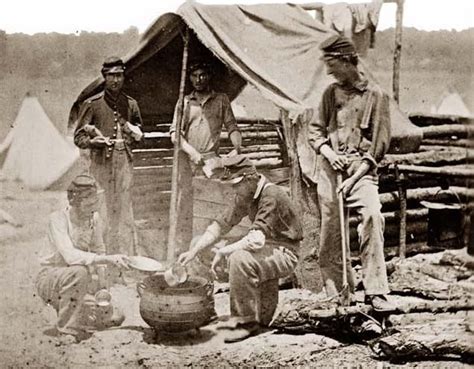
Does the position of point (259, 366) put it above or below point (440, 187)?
below

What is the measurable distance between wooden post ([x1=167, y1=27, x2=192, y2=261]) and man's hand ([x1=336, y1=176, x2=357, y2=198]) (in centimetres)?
114

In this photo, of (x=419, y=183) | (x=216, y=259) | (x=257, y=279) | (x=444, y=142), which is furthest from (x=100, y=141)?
(x=444, y=142)

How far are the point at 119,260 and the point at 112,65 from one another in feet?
4.30

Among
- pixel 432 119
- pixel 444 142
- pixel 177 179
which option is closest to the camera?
pixel 177 179

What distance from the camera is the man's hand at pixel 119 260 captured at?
4.29m

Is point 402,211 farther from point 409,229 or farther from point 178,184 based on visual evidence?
point 178,184

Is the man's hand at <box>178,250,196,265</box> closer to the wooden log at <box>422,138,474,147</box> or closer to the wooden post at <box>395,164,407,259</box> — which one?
the wooden post at <box>395,164,407,259</box>

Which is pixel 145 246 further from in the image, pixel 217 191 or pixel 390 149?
pixel 390 149

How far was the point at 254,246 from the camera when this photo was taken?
14.0ft

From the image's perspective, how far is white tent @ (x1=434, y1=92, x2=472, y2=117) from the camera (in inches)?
174

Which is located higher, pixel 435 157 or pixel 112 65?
pixel 112 65

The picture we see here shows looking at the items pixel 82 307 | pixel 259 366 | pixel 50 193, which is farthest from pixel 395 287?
pixel 50 193

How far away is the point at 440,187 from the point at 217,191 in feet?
5.65

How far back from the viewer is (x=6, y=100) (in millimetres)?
4359
